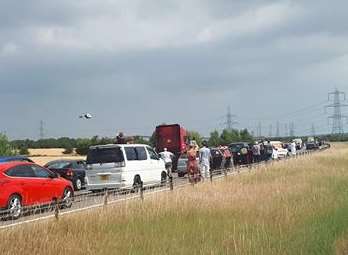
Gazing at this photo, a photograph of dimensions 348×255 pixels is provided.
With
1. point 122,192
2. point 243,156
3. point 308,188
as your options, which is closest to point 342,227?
Result: point 122,192

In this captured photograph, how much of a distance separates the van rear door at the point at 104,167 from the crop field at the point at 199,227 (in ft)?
15.8

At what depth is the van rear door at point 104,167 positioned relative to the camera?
24.4m

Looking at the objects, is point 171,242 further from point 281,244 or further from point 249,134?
point 249,134

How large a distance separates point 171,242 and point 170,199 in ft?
18.0

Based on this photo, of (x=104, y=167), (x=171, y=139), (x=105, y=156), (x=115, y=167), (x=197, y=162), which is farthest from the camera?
(x=171, y=139)

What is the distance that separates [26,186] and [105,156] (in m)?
6.56

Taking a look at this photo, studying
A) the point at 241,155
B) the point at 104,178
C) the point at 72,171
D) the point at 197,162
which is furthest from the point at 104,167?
the point at 241,155

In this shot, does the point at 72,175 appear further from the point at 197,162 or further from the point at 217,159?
the point at 217,159

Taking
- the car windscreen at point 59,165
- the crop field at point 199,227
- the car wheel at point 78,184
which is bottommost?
the car wheel at point 78,184

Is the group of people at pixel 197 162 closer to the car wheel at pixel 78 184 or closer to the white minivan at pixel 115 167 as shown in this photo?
the white minivan at pixel 115 167

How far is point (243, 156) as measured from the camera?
159 feet

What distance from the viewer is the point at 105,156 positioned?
2489cm

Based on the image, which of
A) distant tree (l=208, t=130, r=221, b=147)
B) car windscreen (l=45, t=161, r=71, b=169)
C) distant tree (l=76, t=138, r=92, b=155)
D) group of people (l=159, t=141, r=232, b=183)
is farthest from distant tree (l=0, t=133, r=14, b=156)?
distant tree (l=208, t=130, r=221, b=147)

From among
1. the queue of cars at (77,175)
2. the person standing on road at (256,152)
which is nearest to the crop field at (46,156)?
the person standing on road at (256,152)
